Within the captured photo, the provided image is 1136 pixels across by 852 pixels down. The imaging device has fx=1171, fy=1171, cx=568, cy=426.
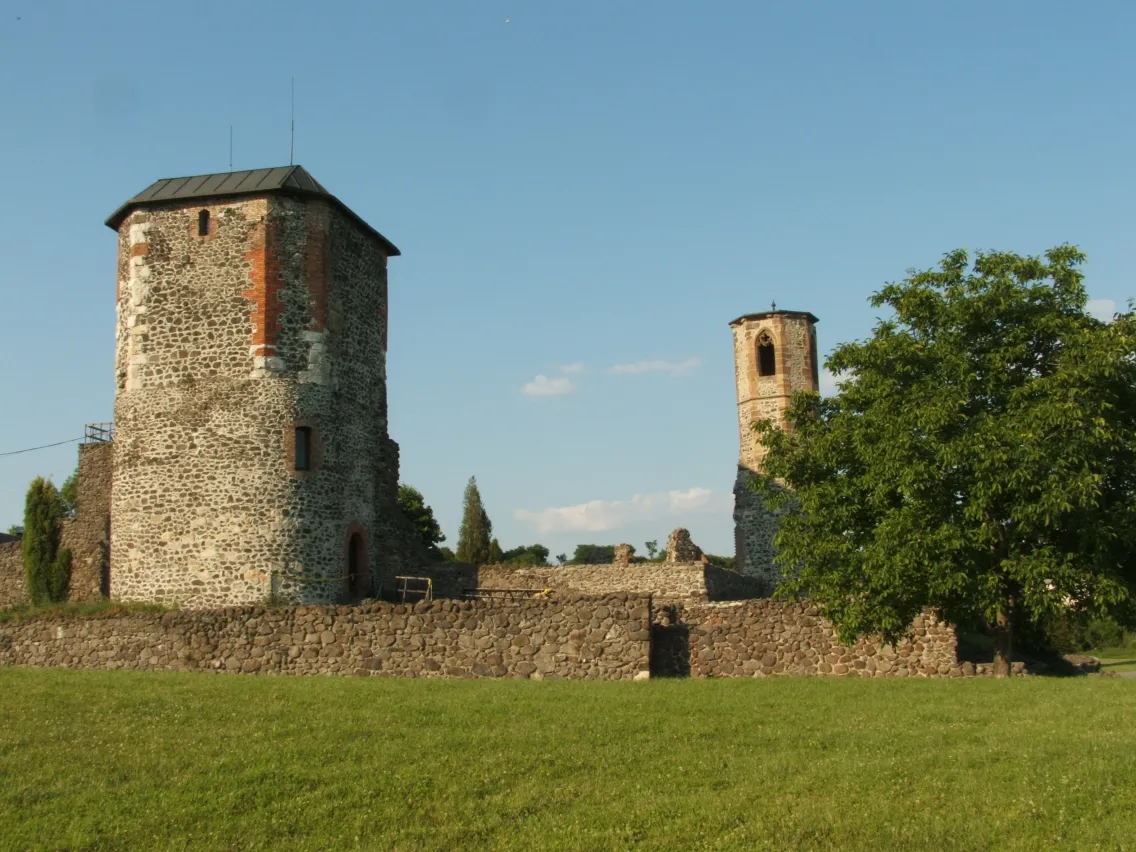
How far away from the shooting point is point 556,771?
37.4 ft

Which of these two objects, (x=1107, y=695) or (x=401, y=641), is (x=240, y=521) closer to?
(x=401, y=641)

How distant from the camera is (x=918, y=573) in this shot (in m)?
19.4

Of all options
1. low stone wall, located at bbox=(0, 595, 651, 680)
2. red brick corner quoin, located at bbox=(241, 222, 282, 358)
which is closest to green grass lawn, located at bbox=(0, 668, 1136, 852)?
low stone wall, located at bbox=(0, 595, 651, 680)

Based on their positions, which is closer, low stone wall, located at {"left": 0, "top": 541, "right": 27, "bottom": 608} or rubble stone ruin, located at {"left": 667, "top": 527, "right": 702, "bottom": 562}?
low stone wall, located at {"left": 0, "top": 541, "right": 27, "bottom": 608}

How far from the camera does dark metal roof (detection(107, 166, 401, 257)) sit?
86.6ft

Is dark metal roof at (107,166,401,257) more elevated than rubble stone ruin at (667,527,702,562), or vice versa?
dark metal roof at (107,166,401,257)

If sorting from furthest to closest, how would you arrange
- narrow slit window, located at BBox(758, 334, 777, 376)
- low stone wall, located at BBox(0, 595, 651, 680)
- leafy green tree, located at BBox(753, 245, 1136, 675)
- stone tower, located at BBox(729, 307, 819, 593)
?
narrow slit window, located at BBox(758, 334, 777, 376) < stone tower, located at BBox(729, 307, 819, 593) < low stone wall, located at BBox(0, 595, 651, 680) < leafy green tree, located at BBox(753, 245, 1136, 675)

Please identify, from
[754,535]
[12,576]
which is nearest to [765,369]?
[754,535]

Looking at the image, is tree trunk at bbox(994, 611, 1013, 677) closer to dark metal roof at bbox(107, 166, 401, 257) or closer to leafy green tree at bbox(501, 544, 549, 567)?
dark metal roof at bbox(107, 166, 401, 257)

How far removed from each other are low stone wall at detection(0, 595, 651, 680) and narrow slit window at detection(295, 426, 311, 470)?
4.32m

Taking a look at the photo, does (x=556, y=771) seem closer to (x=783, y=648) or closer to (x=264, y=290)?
(x=783, y=648)

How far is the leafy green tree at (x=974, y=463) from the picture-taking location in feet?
62.3

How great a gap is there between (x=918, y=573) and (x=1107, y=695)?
344 cm

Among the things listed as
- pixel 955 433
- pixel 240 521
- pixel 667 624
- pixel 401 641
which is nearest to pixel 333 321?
pixel 240 521
